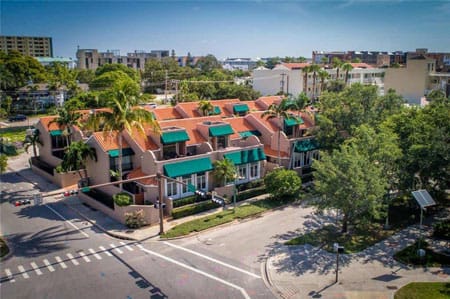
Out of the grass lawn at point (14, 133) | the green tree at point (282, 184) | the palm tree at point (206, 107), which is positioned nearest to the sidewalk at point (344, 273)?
the green tree at point (282, 184)

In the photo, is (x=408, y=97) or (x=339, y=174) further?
(x=408, y=97)

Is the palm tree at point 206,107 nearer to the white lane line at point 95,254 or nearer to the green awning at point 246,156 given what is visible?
the green awning at point 246,156

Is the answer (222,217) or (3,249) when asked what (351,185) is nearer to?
(222,217)

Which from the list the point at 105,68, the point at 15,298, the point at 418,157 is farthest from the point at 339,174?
the point at 105,68

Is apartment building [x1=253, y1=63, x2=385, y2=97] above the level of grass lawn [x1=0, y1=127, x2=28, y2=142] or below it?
above

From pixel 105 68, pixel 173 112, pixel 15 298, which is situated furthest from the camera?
pixel 105 68

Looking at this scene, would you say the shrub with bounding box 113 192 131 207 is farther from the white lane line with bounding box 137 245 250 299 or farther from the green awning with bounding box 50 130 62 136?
the green awning with bounding box 50 130 62 136

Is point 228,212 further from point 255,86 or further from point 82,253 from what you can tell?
point 255,86

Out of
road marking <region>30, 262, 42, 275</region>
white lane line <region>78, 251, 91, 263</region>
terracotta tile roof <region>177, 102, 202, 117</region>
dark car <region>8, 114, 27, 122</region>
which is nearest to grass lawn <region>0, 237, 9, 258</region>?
road marking <region>30, 262, 42, 275</region>
